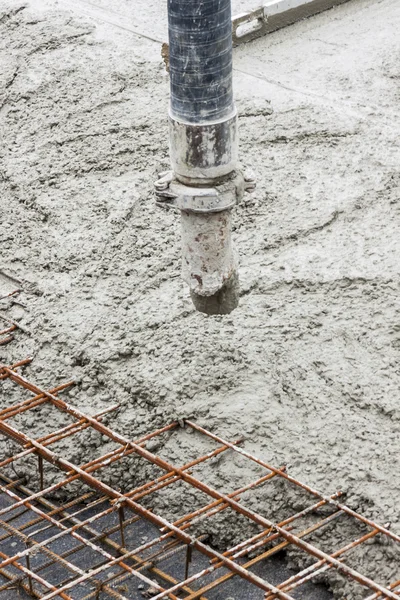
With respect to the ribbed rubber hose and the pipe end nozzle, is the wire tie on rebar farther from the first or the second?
the ribbed rubber hose

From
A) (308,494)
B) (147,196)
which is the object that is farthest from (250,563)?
(147,196)

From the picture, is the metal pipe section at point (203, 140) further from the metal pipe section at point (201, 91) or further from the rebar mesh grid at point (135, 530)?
the rebar mesh grid at point (135, 530)

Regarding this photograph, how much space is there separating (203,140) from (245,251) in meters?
1.02

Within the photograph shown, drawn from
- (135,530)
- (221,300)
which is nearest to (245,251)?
(221,300)

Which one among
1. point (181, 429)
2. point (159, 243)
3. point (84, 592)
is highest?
point (159, 243)

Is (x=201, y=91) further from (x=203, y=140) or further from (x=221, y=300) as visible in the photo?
(x=221, y=300)

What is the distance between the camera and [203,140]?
3678 mm

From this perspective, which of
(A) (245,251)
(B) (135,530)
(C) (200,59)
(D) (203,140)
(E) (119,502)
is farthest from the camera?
(A) (245,251)

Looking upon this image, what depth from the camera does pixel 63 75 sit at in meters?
5.88

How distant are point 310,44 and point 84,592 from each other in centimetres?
353

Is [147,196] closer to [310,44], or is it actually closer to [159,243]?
[159,243]

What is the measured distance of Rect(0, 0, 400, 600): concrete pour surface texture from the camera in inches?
→ 158

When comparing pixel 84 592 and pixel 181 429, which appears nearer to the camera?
pixel 84 592

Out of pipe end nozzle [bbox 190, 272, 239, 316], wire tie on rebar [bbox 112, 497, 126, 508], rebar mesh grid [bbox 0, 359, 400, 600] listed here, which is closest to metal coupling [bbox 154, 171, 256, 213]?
pipe end nozzle [bbox 190, 272, 239, 316]
